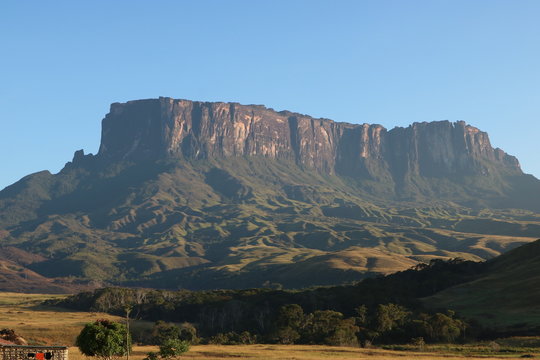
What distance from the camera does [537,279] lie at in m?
158

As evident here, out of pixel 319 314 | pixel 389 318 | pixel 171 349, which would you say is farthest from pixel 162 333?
pixel 171 349

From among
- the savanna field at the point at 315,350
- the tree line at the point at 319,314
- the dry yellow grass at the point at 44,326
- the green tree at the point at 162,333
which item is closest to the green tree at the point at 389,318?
the tree line at the point at 319,314

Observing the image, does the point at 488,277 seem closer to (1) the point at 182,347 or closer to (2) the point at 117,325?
(1) the point at 182,347

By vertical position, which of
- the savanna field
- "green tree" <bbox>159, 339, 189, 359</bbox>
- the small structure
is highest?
the small structure

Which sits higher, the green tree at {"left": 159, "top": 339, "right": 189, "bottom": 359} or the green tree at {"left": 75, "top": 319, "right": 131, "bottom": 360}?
the green tree at {"left": 75, "top": 319, "right": 131, "bottom": 360}

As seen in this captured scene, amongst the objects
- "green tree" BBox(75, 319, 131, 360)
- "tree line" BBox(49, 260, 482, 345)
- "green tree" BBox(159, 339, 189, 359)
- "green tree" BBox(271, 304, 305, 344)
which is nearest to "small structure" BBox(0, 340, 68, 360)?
"green tree" BBox(75, 319, 131, 360)

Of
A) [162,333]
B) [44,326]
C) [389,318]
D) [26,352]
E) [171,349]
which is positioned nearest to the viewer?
[26,352]

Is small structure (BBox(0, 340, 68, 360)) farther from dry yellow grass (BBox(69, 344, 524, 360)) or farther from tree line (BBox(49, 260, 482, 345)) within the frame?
tree line (BBox(49, 260, 482, 345))

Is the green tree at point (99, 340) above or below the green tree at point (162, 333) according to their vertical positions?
above

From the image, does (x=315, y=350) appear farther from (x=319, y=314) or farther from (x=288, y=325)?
(x=319, y=314)

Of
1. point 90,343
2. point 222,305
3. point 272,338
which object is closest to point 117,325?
point 90,343

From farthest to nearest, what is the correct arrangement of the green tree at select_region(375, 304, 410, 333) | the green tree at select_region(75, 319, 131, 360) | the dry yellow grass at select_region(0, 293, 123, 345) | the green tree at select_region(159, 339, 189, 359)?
the green tree at select_region(375, 304, 410, 333) → the dry yellow grass at select_region(0, 293, 123, 345) → the green tree at select_region(159, 339, 189, 359) → the green tree at select_region(75, 319, 131, 360)

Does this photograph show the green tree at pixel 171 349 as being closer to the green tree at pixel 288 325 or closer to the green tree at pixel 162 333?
the green tree at pixel 162 333

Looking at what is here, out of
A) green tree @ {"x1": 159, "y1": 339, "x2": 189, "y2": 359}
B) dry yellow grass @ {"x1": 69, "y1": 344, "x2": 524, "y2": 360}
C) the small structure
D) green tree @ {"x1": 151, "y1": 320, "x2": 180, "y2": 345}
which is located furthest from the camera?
green tree @ {"x1": 151, "y1": 320, "x2": 180, "y2": 345}
